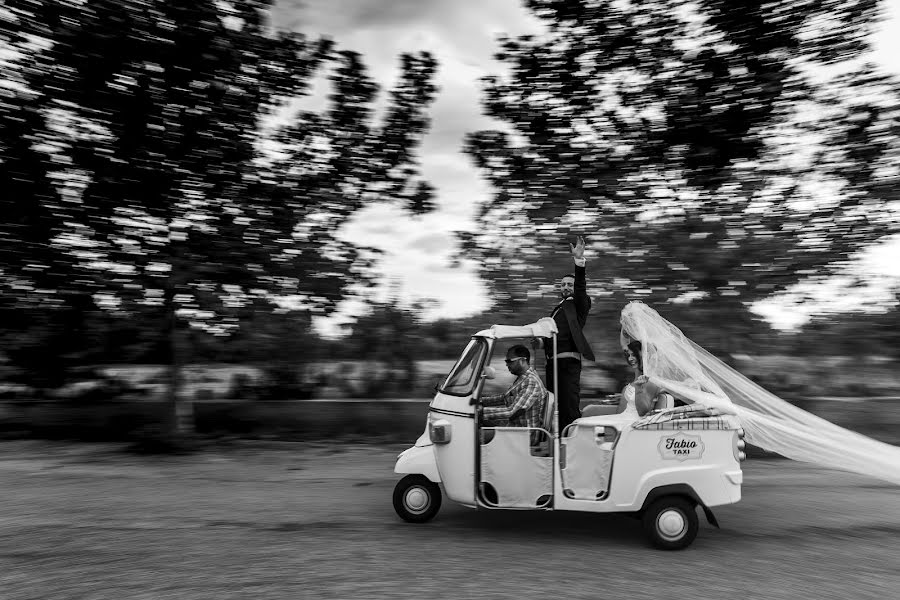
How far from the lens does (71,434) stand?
528 inches

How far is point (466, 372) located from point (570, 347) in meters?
1.04

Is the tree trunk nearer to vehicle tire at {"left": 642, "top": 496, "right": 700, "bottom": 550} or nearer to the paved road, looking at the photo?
the paved road

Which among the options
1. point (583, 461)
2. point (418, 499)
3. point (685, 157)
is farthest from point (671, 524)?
point (685, 157)

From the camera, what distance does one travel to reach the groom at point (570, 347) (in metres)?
6.95

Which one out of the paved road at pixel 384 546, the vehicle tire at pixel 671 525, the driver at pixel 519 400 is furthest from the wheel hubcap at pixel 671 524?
the driver at pixel 519 400

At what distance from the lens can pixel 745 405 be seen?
7.31 metres

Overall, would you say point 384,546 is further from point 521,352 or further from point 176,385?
point 176,385

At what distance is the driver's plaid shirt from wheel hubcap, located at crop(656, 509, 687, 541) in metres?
1.23

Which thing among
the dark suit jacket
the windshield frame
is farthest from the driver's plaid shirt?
the dark suit jacket

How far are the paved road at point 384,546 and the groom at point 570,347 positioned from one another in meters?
1.10

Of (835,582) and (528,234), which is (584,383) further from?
(835,582)

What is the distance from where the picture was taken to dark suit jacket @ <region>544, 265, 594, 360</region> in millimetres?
7188

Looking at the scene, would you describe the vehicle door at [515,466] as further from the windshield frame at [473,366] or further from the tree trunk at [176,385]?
the tree trunk at [176,385]

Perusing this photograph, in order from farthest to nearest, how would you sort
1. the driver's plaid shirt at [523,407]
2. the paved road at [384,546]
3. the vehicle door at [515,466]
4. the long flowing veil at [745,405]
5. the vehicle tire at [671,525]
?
1. the long flowing veil at [745,405]
2. the driver's plaid shirt at [523,407]
3. the vehicle door at [515,466]
4. the vehicle tire at [671,525]
5. the paved road at [384,546]
